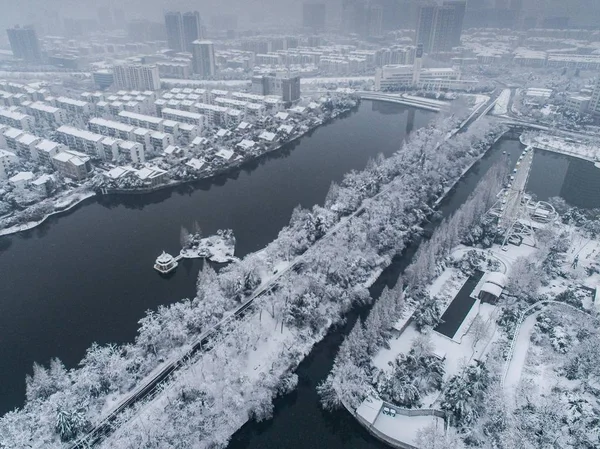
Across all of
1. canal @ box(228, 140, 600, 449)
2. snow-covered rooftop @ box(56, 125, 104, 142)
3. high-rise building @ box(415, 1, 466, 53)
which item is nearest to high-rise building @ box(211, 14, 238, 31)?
high-rise building @ box(415, 1, 466, 53)

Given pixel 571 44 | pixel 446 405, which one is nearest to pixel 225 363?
pixel 446 405

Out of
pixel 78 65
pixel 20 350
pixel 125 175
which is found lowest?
pixel 20 350

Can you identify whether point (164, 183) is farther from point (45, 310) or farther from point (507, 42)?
point (507, 42)

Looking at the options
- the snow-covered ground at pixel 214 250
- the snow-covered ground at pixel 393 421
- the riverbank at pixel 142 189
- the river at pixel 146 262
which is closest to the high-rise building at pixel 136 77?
the riverbank at pixel 142 189

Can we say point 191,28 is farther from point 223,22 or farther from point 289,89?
point 289,89

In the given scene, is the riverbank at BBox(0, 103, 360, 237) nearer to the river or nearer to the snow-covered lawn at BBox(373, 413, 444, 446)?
the river

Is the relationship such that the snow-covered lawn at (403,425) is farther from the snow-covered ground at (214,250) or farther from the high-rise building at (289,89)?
the high-rise building at (289,89)

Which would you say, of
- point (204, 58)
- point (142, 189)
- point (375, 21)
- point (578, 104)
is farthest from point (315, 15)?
point (142, 189)
